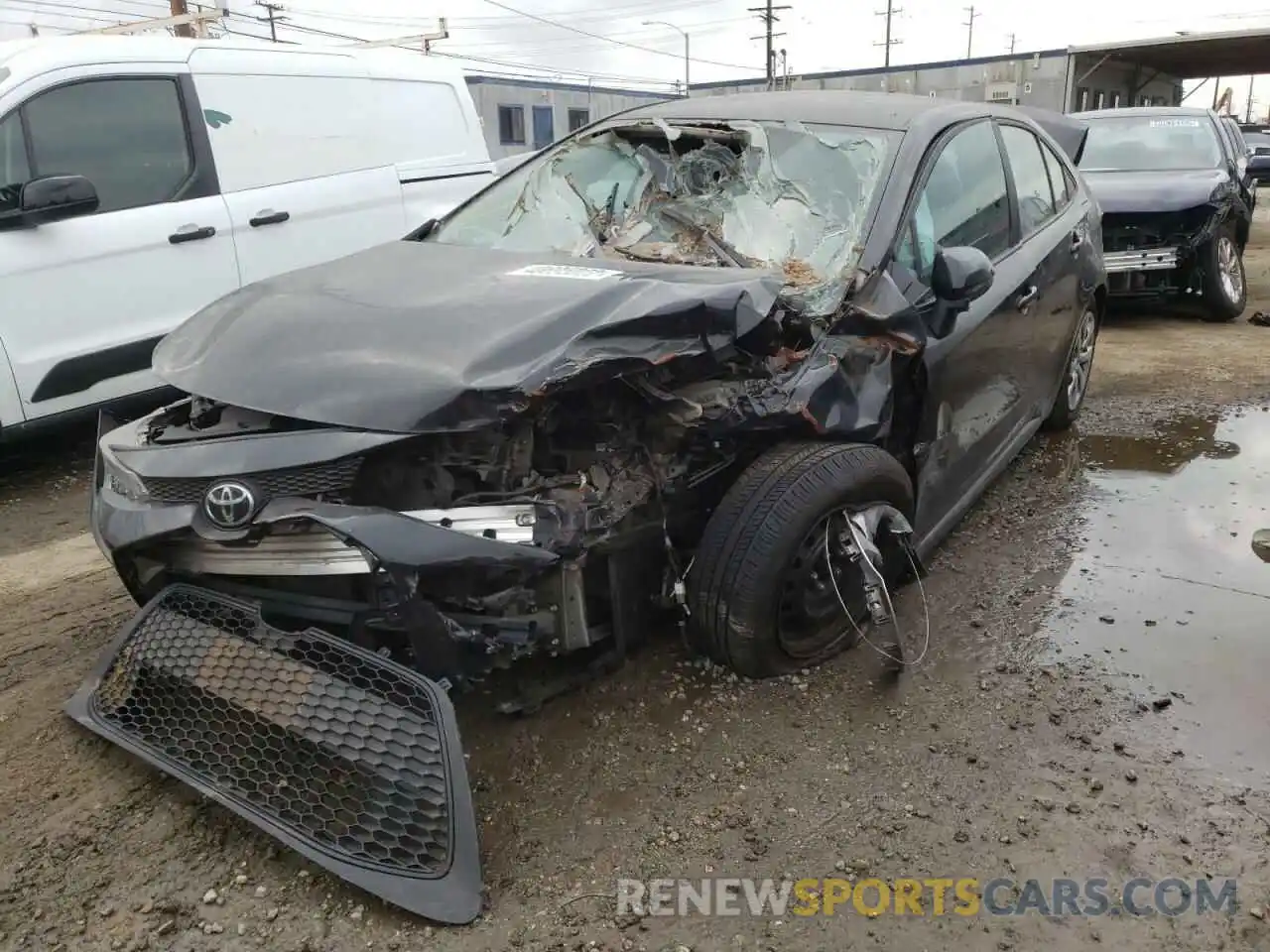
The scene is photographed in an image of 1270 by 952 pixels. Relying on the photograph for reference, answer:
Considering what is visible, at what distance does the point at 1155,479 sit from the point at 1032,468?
54 centimetres

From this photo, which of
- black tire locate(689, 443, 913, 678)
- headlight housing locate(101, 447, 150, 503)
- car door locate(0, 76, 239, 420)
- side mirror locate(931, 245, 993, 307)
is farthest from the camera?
car door locate(0, 76, 239, 420)

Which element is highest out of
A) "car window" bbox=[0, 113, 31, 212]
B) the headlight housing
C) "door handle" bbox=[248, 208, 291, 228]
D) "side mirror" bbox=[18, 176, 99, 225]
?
"car window" bbox=[0, 113, 31, 212]

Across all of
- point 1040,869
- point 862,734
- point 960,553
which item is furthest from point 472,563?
point 960,553

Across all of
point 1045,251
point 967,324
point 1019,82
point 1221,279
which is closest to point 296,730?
point 967,324

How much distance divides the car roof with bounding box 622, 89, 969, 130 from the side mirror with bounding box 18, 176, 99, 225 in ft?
8.01

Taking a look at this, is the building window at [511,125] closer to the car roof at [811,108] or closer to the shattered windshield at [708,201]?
the car roof at [811,108]

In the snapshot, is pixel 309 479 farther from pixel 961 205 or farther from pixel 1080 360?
pixel 1080 360

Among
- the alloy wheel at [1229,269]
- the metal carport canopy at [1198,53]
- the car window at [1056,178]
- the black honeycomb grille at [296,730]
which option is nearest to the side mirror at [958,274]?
the car window at [1056,178]

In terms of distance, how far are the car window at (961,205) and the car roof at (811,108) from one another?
18 centimetres

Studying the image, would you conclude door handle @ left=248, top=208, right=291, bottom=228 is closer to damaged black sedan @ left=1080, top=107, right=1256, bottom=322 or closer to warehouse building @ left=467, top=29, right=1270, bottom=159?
damaged black sedan @ left=1080, top=107, right=1256, bottom=322

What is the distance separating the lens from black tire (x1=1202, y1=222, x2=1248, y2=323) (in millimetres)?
7883

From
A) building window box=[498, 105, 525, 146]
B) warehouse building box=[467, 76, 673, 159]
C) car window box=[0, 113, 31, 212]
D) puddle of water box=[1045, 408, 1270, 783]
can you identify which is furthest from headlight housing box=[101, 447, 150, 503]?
building window box=[498, 105, 525, 146]

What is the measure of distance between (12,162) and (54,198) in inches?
13.5

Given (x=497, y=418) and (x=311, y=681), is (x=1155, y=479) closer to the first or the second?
(x=497, y=418)
